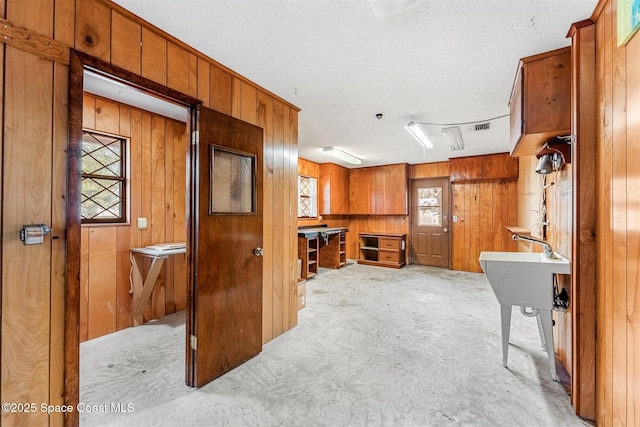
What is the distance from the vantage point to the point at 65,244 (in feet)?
4.53

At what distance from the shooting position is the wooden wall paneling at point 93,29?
141 cm

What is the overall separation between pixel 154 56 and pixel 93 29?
32 centimetres

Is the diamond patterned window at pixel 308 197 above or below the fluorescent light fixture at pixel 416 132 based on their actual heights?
below

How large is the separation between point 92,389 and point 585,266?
338 cm

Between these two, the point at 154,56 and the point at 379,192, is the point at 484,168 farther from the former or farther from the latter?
the point at 154,56

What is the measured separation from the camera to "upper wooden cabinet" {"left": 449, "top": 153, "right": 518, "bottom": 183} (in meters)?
5.14

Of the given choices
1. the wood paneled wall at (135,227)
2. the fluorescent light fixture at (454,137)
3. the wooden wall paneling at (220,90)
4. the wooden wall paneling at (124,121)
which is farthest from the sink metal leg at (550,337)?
the wooden wall paneling at (124,121)

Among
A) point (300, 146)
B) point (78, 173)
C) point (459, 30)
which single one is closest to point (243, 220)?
point (78, 173)

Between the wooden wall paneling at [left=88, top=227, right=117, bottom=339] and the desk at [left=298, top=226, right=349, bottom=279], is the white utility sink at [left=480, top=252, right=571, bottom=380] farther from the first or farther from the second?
the wooden wall paneling at [left=88, top=227, right=117, bottom=339]

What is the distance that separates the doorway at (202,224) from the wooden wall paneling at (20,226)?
0.28ft

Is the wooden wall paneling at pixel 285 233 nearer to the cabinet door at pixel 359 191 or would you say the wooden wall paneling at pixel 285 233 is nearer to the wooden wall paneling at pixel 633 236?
the wooden wall paneling at pixel 633 236

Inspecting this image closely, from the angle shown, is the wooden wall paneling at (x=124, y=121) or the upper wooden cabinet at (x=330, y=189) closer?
the wooden wall paneling at (x=124, y=121)

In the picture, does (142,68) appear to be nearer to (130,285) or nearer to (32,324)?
(32,324)

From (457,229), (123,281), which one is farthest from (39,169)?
(457,229)
